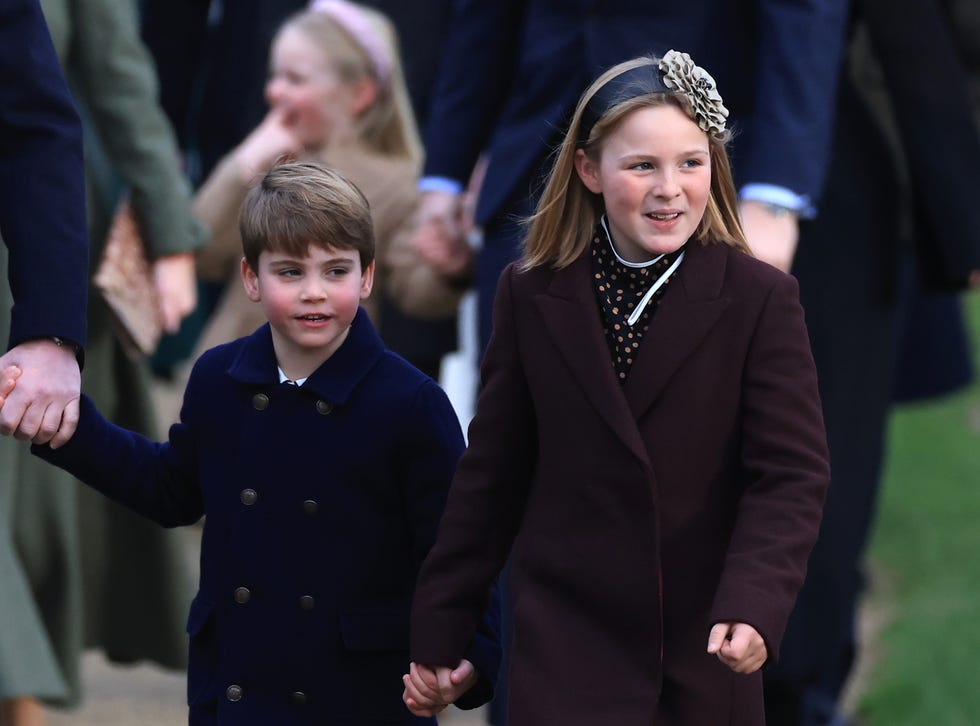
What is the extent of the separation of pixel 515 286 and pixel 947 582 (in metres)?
5.00

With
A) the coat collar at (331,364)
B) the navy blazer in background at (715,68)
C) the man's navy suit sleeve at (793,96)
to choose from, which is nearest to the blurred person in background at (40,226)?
the coat collar at (331,364)

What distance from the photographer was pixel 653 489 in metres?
3.40

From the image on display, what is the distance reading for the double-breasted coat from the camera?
341 cm

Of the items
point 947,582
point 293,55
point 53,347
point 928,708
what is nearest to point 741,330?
point 53,347

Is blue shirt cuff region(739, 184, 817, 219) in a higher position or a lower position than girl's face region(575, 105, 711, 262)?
lower

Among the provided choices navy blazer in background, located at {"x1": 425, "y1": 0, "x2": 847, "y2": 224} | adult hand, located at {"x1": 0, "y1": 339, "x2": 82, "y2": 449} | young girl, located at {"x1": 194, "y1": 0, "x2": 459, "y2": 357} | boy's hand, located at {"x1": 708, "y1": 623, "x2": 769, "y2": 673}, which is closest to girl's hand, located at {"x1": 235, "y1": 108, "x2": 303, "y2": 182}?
young girl, located at {"x1": 194, "y1": 0, "x2": 459, "y2": 357}

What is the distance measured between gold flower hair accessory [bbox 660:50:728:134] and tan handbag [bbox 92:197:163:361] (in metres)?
1.86

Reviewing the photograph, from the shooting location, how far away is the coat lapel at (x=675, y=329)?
3422 millimetres

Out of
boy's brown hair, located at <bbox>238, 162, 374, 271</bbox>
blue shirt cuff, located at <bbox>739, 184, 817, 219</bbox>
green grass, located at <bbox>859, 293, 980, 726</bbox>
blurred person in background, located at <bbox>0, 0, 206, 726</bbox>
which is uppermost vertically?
boy's brown hair, located at <bbox>238, 162, 374, 271</bbox>

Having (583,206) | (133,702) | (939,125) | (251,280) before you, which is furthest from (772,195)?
(133,702)

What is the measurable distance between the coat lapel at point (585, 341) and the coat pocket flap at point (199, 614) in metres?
0.70

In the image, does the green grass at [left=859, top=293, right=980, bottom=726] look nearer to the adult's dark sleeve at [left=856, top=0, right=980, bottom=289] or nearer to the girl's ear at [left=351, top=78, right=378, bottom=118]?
the adult's dark sleeve at [left=856, top=0, right=980, bottom=289]

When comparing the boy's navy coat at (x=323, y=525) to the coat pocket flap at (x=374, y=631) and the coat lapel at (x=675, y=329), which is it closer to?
the coat pocket flap at (x=374, y=631)

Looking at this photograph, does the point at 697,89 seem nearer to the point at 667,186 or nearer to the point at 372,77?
the point at 667,186
